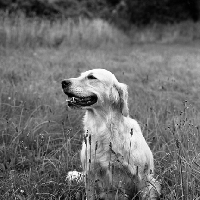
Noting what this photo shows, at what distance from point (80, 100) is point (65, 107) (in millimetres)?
1232

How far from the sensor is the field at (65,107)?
2551 millimetres

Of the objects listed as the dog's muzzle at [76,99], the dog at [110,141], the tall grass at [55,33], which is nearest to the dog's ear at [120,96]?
the dog at [110,141]

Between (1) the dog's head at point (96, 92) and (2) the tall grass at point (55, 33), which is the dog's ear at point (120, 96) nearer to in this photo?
(1) the dog's head at point (96, 92)

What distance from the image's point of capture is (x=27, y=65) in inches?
253

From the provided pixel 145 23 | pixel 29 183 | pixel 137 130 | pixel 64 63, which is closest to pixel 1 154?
pixel 29 183

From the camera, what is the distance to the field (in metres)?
2.55

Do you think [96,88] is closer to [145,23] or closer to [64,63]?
[64,63]

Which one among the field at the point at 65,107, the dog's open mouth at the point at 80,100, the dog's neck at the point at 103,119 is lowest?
the field at the point at 65,107

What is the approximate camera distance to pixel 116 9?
14.3 metres

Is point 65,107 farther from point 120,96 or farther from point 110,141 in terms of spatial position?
point 110,141

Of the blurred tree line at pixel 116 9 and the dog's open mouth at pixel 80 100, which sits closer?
the dog's open mouth at pixel 80 100

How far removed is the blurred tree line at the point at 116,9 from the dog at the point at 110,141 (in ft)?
27.0

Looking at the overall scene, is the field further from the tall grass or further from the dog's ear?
the dog's ear

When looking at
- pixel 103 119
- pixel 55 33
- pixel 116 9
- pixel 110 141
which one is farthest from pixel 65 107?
pixel 116 9
